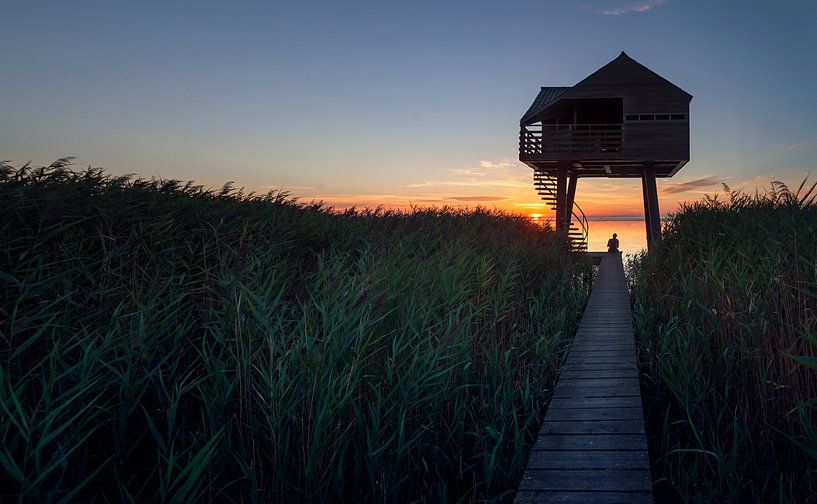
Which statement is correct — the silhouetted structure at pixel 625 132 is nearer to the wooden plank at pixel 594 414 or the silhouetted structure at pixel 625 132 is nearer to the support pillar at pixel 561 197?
the support pillar at pixel 561 197

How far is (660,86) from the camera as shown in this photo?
58.7 ft

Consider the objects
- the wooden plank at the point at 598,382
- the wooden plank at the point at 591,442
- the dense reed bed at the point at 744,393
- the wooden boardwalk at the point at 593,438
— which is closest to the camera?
the wooden boardwalk at the point at 593,438

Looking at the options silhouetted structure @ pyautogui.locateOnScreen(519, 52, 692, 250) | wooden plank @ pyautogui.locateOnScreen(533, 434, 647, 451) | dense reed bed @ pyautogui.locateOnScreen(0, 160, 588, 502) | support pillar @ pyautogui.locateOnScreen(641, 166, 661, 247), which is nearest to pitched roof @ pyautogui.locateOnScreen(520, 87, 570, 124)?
silhouetted structure @ pyautogui.locateOnScreen(519, 52, 692, 250)

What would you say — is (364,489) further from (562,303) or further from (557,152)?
(557,152)

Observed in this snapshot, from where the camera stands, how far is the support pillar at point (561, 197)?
20.0 m

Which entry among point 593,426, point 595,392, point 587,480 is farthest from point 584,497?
point 595,392

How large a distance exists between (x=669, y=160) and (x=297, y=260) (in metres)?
16.5

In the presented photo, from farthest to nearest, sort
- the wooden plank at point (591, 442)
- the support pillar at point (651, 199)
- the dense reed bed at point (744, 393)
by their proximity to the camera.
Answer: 1. the support pillar at point (651, 199)
2. the wooden plank at point (591, 442)
3. the dense reed bed at point (744, 393)

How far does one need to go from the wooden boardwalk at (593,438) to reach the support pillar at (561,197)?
1466 cm

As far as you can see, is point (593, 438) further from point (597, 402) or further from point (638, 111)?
point (638, 111)

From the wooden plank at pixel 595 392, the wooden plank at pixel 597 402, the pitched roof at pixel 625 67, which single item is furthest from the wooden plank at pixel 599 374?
the pitched roof at pixel 625 67

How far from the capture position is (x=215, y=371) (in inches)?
119

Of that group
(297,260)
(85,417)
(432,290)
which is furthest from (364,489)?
(297,260)

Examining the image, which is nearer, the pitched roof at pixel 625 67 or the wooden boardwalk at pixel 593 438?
the wooden boardwalk at pixel 593 438
